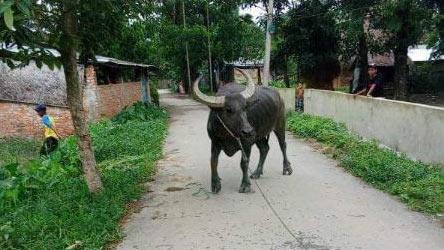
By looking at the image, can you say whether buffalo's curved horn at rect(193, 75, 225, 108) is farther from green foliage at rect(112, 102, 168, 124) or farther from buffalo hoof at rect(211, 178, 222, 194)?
green foliage at rect(112, 102, 168, 124)

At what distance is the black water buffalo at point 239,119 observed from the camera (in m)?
6.71

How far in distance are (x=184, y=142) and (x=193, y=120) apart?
6245 millimetres

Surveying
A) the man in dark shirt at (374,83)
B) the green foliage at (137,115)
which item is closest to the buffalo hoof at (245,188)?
the man in dark shirt at (374,83)

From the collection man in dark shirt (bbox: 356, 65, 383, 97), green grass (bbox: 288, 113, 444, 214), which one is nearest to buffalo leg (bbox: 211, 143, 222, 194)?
green grass (bbox: 288, 113, 444, 214)

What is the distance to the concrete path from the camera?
525 cm

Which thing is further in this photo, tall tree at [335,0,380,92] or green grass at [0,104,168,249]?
tall tree at [335,0,380,92]

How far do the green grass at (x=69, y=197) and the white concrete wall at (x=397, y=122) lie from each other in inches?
184

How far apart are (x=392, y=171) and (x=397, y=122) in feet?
6.43

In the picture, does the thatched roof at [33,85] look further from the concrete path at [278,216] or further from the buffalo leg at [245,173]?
the buffalo leg at [245,173]

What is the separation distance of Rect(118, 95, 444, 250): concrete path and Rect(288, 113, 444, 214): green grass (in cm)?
Answer: 23

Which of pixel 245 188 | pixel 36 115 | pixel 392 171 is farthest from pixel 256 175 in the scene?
pixel 36 115

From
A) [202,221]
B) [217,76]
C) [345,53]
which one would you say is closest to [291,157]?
[202,221]

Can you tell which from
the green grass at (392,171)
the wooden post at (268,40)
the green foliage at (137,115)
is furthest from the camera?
the wooden post at (268,40)

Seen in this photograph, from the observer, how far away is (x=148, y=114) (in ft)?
64.8
